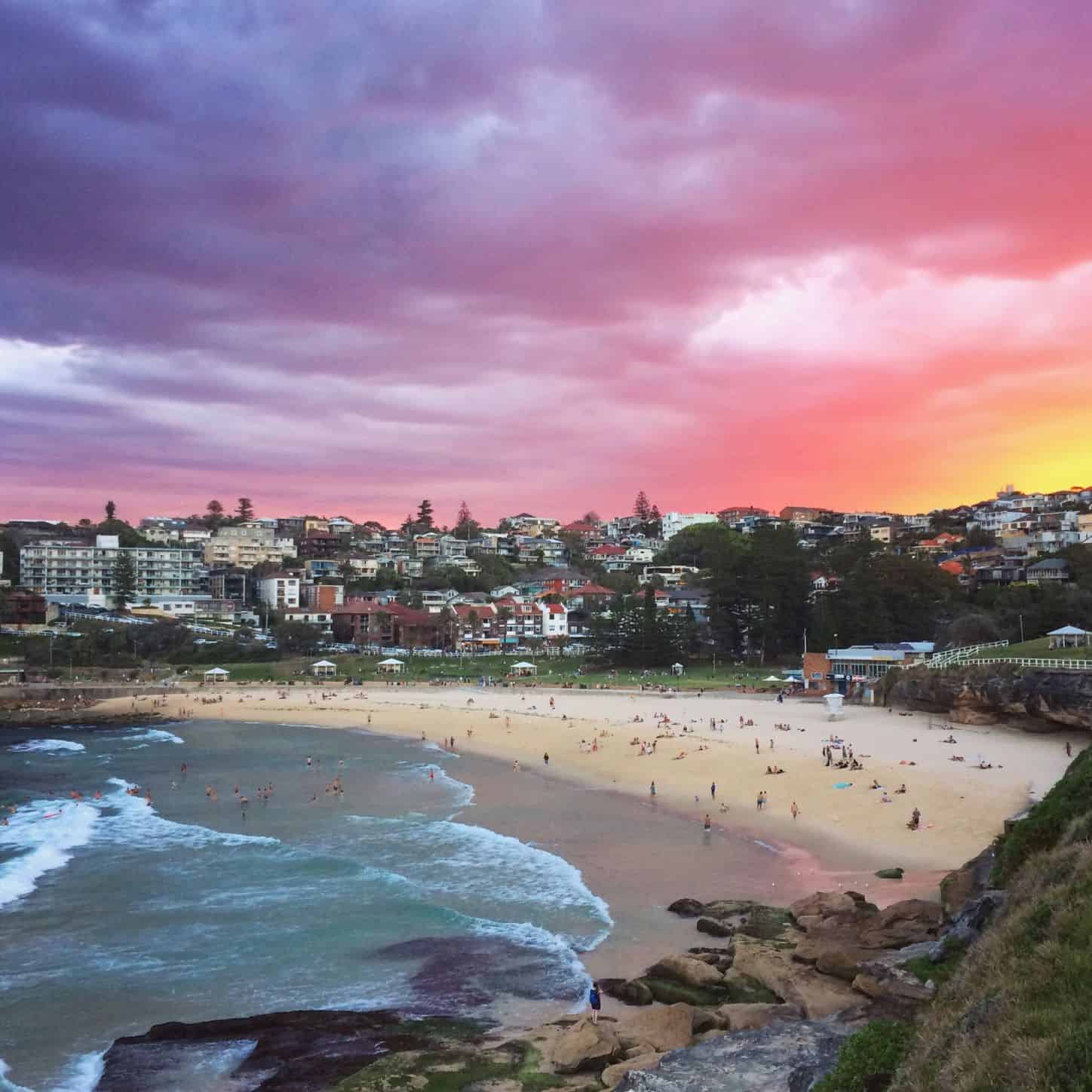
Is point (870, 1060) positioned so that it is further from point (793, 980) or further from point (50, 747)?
point (50, 747)

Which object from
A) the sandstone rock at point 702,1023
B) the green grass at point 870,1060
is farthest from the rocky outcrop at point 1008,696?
the green grass at point 870,1060

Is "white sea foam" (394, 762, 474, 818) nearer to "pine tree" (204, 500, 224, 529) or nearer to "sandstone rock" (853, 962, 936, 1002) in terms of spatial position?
"sandstone rock" (853, 962, 936, 1002)

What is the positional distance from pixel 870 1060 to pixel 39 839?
85.4 feet

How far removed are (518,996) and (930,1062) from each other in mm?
9499

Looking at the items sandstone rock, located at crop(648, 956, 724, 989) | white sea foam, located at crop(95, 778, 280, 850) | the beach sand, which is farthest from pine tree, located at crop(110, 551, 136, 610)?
sandstone rock, located at crop(648, 956, 724, 989)

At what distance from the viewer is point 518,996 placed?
49.7 feet

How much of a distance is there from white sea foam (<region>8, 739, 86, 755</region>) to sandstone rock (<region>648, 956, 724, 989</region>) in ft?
130

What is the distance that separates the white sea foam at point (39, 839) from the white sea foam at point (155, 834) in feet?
2.07

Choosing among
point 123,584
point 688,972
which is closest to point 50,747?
point 688,972

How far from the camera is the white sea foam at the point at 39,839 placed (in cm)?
2208

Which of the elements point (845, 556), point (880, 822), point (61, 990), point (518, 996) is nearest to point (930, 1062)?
point (518, 996)

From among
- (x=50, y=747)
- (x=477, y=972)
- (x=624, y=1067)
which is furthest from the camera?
(x=50, y=747)

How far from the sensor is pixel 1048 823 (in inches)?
495

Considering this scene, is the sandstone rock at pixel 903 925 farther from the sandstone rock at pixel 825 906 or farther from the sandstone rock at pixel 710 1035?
the sandstone rock at pixel 710 1035
